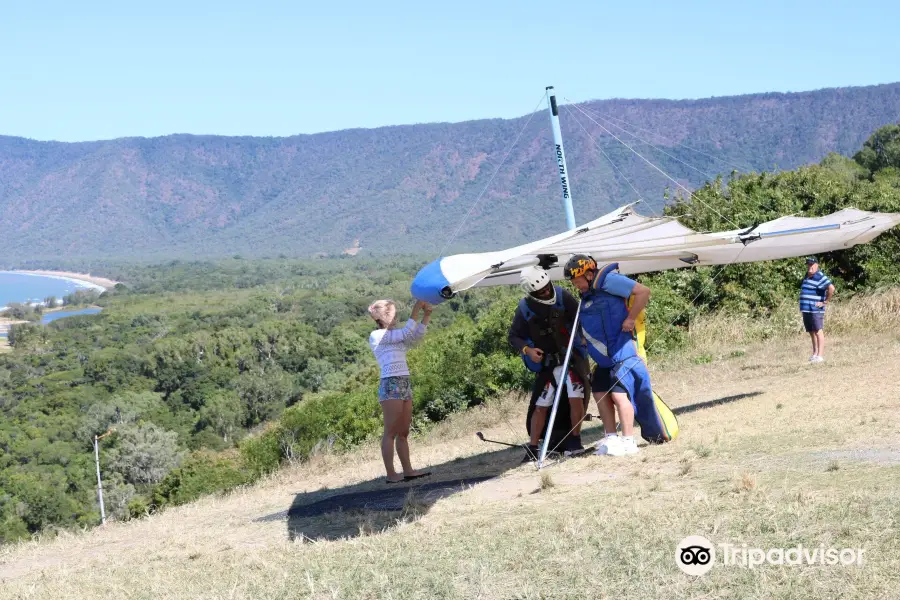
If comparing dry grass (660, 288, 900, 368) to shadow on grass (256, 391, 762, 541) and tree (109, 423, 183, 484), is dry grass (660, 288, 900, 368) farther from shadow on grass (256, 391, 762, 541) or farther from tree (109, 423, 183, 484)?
tree (109, 423, 183, 484)

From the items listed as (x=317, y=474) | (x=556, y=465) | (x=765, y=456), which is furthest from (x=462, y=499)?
(x=317, y=474)

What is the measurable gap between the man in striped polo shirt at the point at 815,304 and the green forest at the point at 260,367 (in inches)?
81.3

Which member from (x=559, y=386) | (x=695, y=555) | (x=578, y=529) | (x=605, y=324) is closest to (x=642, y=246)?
(x=605, y=324)

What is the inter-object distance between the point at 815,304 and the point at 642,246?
569 cm

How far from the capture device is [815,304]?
1497cm

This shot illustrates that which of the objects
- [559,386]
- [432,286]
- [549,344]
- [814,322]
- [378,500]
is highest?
[432,286]

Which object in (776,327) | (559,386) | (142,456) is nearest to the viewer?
(559,386)

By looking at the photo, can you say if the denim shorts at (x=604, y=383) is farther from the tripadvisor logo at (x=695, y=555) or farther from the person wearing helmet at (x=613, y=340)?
the tripadvisor logo at (x=695, y=555)

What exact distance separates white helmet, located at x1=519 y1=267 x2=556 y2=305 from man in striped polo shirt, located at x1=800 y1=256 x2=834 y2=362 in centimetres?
689

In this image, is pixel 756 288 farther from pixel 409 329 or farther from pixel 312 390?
pixel 312 390

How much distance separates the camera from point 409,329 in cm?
949

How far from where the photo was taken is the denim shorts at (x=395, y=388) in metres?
9.67

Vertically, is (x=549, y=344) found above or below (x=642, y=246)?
below

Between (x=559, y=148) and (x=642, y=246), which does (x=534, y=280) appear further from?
(x=559, y=148)
